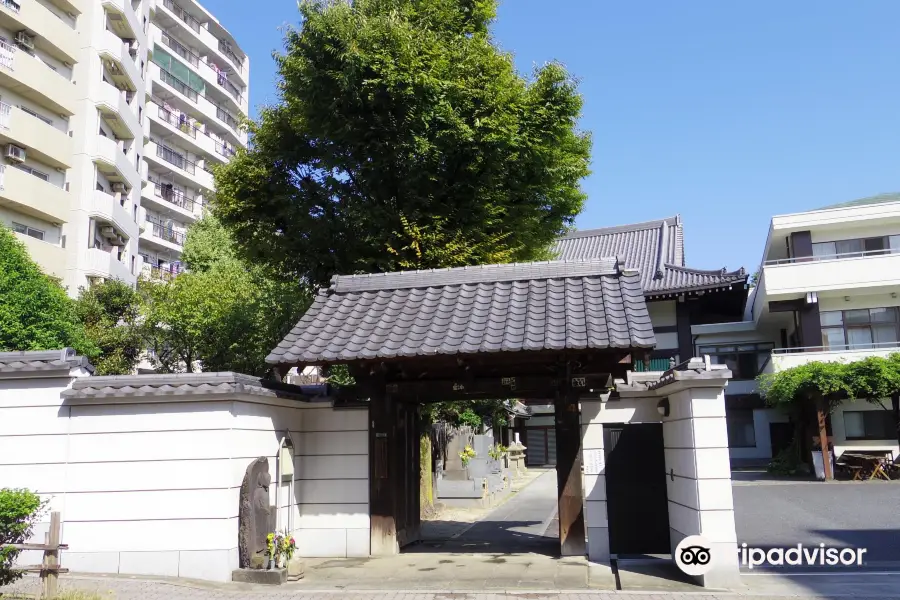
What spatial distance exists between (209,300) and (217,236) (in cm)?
1361

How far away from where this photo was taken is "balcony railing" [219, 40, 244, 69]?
5369 cm

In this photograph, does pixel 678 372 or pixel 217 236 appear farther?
pixel 217 236

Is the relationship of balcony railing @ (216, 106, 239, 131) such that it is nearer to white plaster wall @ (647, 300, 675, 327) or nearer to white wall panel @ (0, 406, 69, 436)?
white plaster wall @ (647, 300, 675, 327)

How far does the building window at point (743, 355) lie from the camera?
1323 inches

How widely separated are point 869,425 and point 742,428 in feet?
20.1

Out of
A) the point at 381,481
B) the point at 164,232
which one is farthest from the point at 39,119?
the point at 381,481

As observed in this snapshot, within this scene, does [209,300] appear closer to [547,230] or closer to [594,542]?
[547,230]

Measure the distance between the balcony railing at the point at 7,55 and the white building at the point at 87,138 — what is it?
0.12 feet

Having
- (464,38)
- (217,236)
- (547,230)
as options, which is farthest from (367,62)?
(217,236)

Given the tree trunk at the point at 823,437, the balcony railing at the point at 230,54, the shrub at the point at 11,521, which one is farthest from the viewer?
the balcony railing at the point at 230,54

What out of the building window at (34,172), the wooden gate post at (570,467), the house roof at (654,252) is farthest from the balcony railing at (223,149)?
the wooden gate post at (570,467)

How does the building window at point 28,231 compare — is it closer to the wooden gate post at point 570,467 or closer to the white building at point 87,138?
the white building at point 87,138

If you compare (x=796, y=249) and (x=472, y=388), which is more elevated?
(x=796, y=249)

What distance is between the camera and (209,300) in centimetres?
2125
